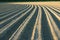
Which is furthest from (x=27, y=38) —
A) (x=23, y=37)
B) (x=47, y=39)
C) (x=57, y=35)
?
(x=57, y=35)

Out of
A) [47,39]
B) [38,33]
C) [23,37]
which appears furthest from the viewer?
[38,33]

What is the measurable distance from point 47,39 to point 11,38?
4.54 feet

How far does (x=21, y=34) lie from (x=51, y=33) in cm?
128

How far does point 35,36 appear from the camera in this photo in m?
7.45

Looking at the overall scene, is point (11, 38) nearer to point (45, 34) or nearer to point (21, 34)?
point (21, 34)

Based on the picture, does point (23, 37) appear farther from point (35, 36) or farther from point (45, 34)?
point (45, 34)

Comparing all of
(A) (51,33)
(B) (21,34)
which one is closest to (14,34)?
(B) (21,34)

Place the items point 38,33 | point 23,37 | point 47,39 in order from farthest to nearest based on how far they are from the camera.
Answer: point 38,33 < point 23,37 < point 47,39

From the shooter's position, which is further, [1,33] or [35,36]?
[1,33]

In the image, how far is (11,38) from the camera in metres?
7.24

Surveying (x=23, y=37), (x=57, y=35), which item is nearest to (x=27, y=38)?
(x=23, y=37)

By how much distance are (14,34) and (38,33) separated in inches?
40.0

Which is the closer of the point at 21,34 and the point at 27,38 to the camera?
the point at 27,38

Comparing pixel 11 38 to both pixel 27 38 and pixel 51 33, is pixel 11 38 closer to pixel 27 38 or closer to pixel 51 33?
pixel 27 38
